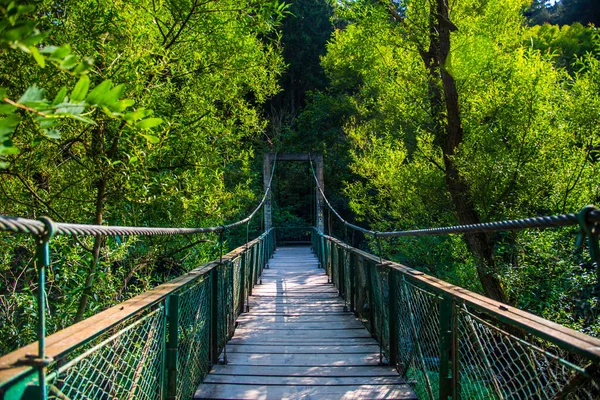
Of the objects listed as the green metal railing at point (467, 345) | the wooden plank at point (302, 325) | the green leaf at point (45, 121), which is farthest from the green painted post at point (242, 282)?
the green leaf at point (45, 121)

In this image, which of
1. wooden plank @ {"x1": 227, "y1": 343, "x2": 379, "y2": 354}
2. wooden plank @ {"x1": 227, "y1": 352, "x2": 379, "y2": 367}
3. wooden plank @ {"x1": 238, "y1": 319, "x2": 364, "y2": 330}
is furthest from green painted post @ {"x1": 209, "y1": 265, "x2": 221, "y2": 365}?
wooden plank @ {"x1": 238, "y1": 319, "x2": 364, "y2": 330}

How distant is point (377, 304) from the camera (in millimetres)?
2500

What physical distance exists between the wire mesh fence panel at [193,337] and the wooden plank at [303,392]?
100 mm

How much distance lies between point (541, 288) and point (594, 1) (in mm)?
15745

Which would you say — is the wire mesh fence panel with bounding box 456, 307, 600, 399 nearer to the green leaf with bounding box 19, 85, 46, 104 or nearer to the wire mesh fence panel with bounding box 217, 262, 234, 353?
the green leaf with bounding box 19, 85, 46, 104

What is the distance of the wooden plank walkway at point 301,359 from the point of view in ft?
6.04

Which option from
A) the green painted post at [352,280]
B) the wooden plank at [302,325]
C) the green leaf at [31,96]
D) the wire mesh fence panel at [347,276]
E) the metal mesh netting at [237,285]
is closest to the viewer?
the green leaf at [31,96]

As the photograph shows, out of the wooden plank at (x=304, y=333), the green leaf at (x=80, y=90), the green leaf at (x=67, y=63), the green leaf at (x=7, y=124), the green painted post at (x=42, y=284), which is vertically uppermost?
the green leaf at (x=67, y=63)

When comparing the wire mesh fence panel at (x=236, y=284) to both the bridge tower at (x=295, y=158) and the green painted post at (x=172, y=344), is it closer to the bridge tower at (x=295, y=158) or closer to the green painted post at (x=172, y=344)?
the green painted post at (x=172, y=344)

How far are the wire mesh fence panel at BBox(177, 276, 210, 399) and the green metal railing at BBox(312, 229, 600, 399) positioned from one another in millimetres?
961

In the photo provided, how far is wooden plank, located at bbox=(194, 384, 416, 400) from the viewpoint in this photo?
5.84 ft

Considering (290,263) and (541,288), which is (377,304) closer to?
(541,288)

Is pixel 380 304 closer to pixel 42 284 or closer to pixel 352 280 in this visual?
pixel 352 280

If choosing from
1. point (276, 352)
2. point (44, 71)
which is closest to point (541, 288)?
point (276, 352)
